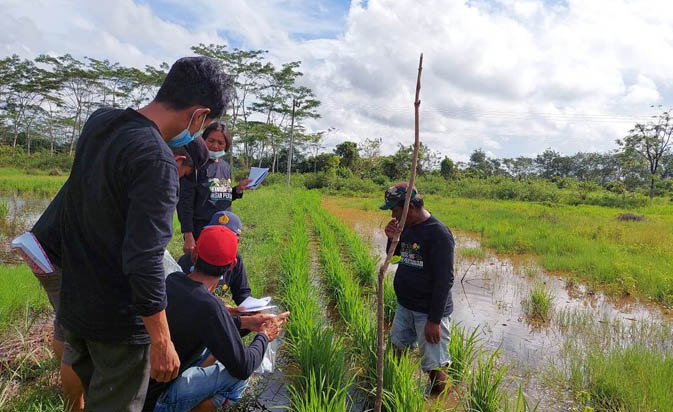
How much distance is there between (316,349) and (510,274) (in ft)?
17.4

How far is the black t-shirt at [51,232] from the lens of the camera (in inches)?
67.5

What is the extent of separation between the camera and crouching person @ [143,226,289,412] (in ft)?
5.48

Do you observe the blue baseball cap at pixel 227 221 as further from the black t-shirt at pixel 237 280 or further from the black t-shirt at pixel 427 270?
the black t-shirt at pixel 427 270

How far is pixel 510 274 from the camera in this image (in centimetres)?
674

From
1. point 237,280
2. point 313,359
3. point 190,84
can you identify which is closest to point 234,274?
point 237,280

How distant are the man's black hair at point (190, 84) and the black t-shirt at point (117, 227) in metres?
0.13

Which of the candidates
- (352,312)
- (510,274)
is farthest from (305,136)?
(352,312)

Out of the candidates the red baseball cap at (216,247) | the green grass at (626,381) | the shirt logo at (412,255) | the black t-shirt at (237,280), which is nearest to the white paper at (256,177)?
the black t-shirt at (237,280)

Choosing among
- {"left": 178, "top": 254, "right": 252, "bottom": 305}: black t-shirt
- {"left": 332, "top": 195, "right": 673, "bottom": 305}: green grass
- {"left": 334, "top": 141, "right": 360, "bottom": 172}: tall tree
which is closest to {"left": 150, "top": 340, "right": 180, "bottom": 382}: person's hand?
{"left": 178, "top": 254, "right": 252, "bottom": 305}: black t-shirt

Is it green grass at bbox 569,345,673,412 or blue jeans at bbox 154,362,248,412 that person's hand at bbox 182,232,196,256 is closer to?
blue jeans at bbox 154,362,248,412

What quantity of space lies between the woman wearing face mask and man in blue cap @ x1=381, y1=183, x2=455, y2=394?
1435 millimetres

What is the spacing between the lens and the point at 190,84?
133 cm

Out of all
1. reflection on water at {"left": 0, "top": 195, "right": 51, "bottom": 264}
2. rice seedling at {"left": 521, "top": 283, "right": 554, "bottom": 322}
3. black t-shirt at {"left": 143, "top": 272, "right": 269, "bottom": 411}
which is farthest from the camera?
reflection on water at {"left": 0, "top": 195, "right": 51, "bottom": 264}

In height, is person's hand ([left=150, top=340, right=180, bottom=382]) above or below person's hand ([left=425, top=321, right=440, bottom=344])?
above
